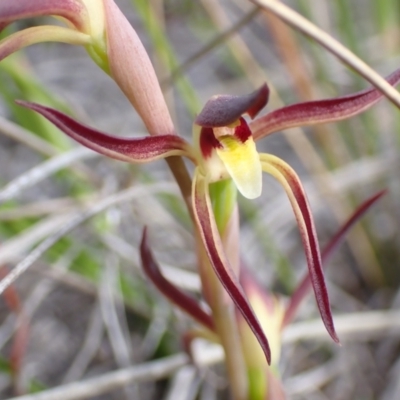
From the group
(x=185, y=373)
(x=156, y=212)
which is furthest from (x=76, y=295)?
(x=185, y=373)

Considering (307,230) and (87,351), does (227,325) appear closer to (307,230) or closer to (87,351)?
(307,230)

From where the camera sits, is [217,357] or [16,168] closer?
[217,357]

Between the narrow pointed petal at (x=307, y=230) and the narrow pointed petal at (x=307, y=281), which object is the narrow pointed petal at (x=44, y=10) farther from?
the narrow pointed petal at (x=307, y=281)

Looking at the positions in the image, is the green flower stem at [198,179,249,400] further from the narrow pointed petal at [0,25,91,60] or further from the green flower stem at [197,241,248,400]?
the narrow pointed petal at [0,25,91,60]

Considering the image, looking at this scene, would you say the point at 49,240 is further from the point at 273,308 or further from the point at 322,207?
the point at 322,207

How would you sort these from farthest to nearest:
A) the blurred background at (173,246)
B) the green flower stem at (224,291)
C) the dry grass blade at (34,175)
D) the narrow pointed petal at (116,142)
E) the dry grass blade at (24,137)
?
the blurred background at (173,246) < the dry grass blade at (24,137) < the dry grass blade at (34,175) < the green flower stem at (224,291) < the narrow pointed petal at (116,142)

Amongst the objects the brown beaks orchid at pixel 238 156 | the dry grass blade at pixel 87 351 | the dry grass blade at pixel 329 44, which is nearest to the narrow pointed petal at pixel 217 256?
the brown beaks orchid at pixel 238 156

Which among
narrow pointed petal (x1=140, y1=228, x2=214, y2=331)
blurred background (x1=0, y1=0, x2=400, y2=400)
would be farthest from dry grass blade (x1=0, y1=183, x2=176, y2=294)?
narrow pointed petal (x1=140, y1=228, x2=214, y2=331)
